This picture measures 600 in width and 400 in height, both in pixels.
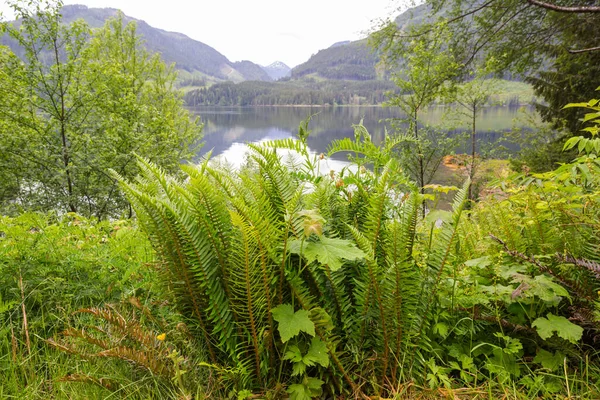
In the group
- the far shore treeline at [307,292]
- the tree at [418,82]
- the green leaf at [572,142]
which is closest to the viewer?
the far shore treeline at [307,292]

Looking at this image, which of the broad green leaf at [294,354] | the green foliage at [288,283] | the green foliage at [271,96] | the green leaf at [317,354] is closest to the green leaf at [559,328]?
the green foliage at [288,283]

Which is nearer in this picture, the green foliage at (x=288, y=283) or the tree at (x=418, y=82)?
the green foliage at (x=288, y=283)

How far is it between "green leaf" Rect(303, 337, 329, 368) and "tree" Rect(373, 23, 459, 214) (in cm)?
1060

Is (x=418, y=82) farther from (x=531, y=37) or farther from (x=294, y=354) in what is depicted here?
(x=294, y=354)

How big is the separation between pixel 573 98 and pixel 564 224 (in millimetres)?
11879

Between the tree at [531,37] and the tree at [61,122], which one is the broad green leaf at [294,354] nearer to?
the tree at [531,37]

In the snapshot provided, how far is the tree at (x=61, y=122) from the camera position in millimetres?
10008

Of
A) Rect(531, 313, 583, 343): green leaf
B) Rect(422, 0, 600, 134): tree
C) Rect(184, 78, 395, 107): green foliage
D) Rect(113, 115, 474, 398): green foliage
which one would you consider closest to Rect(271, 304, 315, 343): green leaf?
Rect(113, 115, 474, 398): green foliage

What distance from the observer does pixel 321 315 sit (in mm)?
→ 1317

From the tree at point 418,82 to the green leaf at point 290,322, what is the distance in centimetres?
1063

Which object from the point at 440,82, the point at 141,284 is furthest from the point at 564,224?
the point at 440,82

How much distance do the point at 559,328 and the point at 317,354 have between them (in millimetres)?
1061

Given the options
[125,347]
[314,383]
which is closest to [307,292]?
[314,383]

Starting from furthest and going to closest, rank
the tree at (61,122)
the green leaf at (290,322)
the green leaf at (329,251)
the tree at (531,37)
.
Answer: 1. the tree at (61,122)
2. the tree at (531,37)
3. the green leaf at (290,322)
4. the green leaf at (329,251)
